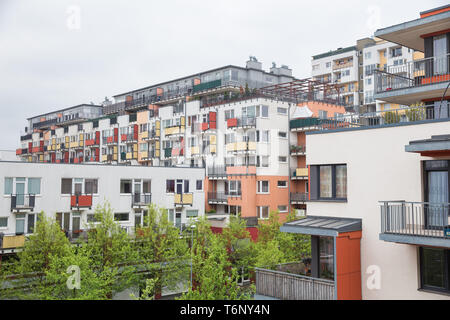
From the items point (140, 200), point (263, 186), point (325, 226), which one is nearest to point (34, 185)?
point (140, 200)

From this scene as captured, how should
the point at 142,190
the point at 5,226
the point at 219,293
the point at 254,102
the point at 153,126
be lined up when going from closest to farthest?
1. the point at 219,293
2. the point at 5,226
3. the point at 142,190
4. the point at 254,102
5. the point at 153,126

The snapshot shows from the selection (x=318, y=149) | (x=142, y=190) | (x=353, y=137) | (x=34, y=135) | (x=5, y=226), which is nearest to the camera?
(x=353, y=137)

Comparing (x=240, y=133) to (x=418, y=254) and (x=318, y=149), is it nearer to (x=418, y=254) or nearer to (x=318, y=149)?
(x=318, y=149)

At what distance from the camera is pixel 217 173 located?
5138cm

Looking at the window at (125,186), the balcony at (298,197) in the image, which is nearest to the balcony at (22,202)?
the window at (125,186)

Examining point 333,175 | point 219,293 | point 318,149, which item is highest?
point 318,149

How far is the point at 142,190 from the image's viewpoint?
126ft

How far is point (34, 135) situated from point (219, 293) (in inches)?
3295

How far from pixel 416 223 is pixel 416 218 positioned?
0.75 ft

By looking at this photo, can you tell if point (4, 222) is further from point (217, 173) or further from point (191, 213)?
point (217, 173)

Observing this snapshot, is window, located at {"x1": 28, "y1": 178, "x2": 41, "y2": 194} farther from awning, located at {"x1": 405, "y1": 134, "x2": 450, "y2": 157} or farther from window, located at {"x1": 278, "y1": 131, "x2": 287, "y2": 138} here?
awning, located at {"x1": 405, "y1": 134, "x2": 450, "y2": 157}

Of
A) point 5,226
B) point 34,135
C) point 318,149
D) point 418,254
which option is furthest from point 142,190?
point 34,135

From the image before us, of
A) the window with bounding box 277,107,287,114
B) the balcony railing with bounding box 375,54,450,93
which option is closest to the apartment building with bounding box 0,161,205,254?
the window with bounding box 277,107,287,114

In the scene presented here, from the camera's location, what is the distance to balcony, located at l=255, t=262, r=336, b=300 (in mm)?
14994
